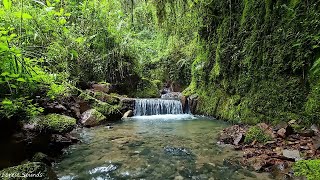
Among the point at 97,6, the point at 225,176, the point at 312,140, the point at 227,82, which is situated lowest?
the point at 225,176

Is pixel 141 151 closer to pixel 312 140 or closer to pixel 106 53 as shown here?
pixel 312 140

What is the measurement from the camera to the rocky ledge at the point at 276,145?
3789mm

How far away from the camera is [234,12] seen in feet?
27.9

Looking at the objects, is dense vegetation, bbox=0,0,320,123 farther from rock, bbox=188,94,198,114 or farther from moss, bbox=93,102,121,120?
moss, bbox=93,102,121,120

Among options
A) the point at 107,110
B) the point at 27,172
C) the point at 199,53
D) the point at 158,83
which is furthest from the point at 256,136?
the point at 158,83

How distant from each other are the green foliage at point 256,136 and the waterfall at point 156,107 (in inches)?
228

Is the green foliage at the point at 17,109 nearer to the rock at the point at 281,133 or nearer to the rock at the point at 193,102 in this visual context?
the rock at the point at 281,133

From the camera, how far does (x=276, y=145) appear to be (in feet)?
15.3

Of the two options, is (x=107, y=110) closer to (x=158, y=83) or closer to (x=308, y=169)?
(x=308, y=169)

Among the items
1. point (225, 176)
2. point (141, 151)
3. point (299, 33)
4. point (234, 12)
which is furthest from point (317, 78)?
point (234, 12)

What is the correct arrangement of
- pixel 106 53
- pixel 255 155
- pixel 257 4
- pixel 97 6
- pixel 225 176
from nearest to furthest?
pixel 225 176
pixel 255 155
pixel 257 4
pixel 97 6
pixel 106 53

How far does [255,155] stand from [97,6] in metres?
9.36

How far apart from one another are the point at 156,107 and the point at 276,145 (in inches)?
261

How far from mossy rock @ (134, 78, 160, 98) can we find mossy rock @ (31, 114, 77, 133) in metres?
8.58
